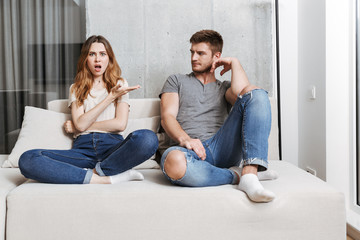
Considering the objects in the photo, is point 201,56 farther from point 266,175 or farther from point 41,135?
point 41,135

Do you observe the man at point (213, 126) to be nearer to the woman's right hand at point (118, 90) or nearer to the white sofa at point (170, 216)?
the white sofa at point (170, 216)

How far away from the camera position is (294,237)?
1.52m

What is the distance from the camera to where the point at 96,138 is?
198cm

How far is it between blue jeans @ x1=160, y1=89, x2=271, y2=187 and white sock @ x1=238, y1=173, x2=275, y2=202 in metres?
0.08

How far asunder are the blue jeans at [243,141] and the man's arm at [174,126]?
3 centimetres

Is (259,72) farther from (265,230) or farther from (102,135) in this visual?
(265,230)

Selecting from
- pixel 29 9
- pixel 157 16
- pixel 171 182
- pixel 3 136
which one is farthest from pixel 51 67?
pixel 171 182

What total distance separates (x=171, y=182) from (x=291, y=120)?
159cm

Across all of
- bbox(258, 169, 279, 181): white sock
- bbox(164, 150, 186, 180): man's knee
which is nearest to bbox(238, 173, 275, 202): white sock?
bbox(258, 169, 279, 181): white sock

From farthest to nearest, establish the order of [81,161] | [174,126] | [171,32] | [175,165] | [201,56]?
[171,32], [201,56], [174,126], [81,161], [175,165]

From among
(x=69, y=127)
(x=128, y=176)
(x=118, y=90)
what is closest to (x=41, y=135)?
(x=69, y=127)

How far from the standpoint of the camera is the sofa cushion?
2.11m

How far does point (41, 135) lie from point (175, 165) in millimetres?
929

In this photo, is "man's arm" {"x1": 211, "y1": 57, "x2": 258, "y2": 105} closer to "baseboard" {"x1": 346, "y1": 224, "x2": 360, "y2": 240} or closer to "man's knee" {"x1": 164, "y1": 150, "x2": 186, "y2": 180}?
"man's knee" {"x1": 164, "y1": 150, "x2": 186, "y2": 180}
